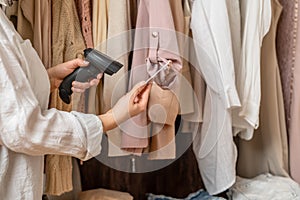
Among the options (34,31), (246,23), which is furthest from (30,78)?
(246,23)

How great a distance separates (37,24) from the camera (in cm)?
121

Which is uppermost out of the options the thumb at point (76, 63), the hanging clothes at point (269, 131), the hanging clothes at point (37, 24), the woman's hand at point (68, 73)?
the hanging clothes at point (37, 24)

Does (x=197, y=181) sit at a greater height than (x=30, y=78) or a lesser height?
lesser

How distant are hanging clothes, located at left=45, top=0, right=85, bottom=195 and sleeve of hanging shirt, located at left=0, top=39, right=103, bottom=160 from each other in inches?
8.2

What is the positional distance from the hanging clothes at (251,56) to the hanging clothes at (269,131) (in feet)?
0.49

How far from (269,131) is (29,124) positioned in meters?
0.94

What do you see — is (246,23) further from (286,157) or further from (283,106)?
(286,157)

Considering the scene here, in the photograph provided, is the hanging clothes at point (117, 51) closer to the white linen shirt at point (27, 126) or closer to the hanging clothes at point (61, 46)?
the hanging clothes at point (61, 46)

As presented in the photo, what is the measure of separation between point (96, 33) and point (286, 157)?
2.68 ft

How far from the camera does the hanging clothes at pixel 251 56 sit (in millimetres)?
1370

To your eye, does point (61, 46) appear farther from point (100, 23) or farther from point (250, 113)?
point (250, 113)

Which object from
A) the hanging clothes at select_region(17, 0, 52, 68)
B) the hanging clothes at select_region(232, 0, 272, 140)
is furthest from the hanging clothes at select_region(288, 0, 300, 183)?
the hanging clothes at select_region(17, 0, 52, 68)

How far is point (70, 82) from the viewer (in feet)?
3.85

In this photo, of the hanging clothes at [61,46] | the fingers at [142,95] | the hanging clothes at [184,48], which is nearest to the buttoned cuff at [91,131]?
the fingers at [142,95]
